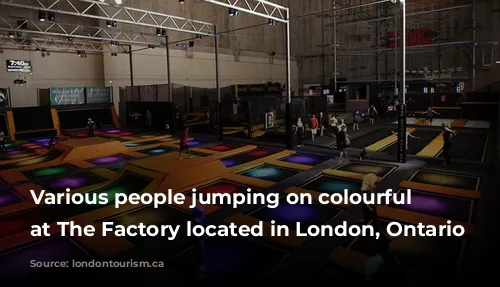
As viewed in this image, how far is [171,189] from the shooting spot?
11.0m

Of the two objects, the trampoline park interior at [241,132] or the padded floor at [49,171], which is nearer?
the trampoline park interior at [241,132]

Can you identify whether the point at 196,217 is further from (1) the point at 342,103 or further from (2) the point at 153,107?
(1) the point at 342,103

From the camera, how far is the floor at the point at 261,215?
6.39m

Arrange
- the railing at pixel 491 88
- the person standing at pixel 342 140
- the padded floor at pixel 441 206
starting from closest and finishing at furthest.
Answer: the padded floor at pixel 441 206, the person standing at pixel 342 140, the railing at pixel 491 88

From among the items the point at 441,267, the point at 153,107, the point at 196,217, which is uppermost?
the point at 153,107

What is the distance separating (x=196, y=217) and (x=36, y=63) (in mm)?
24698

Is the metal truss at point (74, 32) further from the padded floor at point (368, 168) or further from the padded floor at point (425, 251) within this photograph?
the padded floor at point (425, 251)

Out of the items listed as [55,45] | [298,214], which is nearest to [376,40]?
[55,45]

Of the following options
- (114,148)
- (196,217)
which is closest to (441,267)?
(196,217)

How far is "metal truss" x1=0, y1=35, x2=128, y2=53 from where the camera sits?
79.0ft

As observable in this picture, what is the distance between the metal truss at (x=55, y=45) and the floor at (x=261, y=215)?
10933mm

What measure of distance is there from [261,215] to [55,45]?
23966mm

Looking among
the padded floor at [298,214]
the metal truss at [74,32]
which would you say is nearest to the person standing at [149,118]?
the metal truss at [74,32]

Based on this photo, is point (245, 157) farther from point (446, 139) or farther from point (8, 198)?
point (8, 198)
